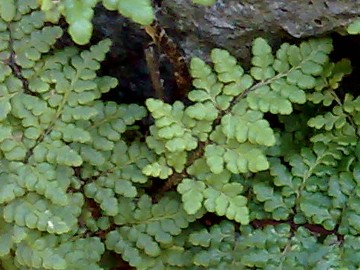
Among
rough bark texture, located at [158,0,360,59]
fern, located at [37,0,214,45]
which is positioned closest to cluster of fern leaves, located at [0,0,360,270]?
rough bark texture, located at [158,0,360,59]

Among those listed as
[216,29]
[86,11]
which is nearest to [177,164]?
[216,29]

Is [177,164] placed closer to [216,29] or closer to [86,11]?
[216,29]

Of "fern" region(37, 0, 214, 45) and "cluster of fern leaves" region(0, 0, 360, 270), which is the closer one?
"fern" region(37, 0, 214, 45)

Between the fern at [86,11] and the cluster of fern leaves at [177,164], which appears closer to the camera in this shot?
the fern at [86,11]

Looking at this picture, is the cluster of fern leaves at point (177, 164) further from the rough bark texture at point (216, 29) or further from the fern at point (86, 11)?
the fern at point (86, 11)

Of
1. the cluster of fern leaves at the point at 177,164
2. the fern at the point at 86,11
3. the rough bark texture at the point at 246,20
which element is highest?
the fern at the point at 86,11

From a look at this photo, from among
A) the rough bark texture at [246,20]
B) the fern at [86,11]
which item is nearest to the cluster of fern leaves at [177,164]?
the rough bark texture at [246,20]

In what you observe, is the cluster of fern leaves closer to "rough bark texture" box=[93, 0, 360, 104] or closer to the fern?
"rough bark texture" box=[93, 0, 360, 104]

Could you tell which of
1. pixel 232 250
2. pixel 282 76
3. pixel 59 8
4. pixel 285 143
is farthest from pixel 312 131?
pixel 59 8

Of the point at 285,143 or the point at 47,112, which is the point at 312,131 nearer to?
the point at 285,143
